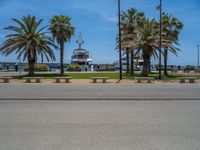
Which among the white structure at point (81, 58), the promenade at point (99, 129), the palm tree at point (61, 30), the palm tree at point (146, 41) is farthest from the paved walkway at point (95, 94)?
the white structure at point (81, 58)

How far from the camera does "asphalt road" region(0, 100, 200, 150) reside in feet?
19.8

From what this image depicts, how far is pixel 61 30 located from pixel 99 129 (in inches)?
1577

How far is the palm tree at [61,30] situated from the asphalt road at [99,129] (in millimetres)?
36394

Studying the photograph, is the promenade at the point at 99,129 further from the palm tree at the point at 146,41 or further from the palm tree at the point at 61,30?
the palm tree at the point at 61,30

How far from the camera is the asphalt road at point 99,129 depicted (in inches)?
237

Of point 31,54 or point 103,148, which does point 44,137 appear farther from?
point 31,54

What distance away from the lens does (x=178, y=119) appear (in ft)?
28.9

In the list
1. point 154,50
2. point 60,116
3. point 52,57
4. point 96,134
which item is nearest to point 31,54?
point 52,57

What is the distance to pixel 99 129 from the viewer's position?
743 cm

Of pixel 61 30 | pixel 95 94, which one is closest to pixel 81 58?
pixel 61 30

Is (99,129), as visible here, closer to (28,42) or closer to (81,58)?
(28,42)

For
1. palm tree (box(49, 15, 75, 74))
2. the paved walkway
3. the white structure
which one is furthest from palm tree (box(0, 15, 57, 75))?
the white structure

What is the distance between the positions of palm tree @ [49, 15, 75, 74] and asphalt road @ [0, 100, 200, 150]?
36.4 m

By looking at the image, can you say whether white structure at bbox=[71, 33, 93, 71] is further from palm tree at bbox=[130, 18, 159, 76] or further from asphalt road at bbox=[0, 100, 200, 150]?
asphalt road at bbox=[0, 100, 200, 150]
